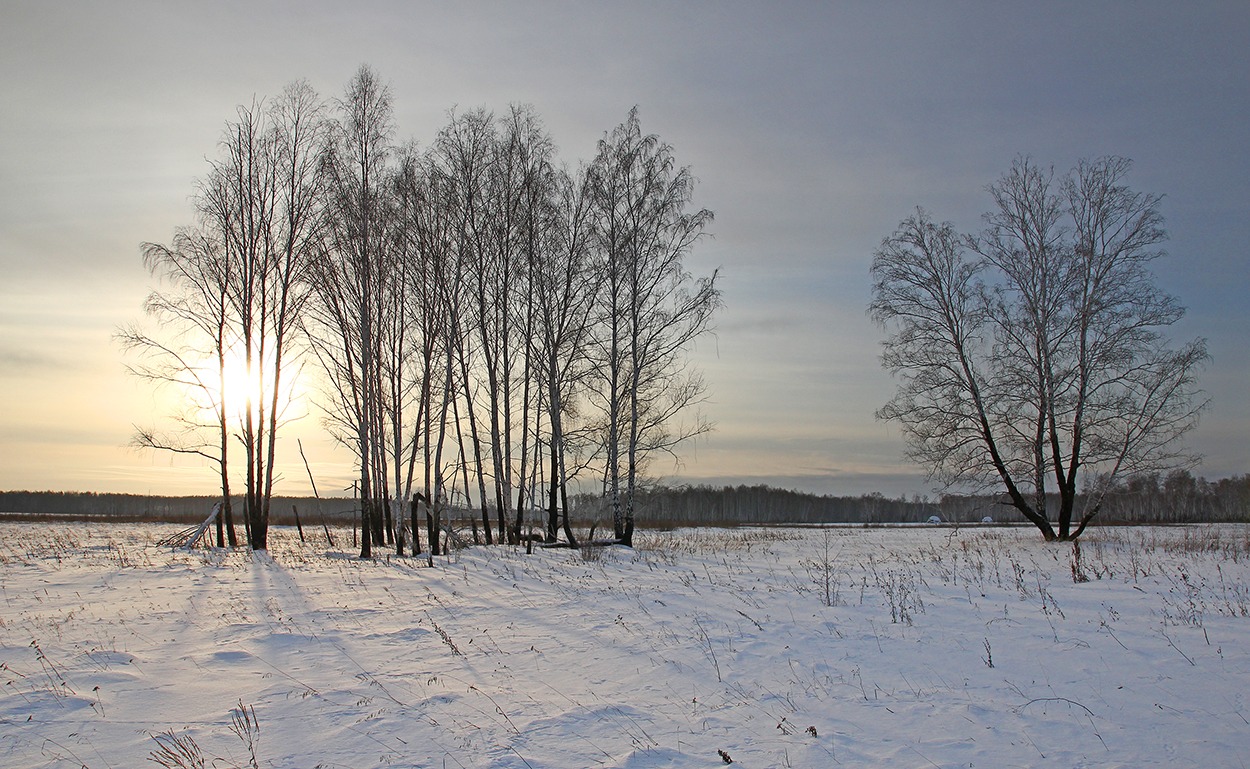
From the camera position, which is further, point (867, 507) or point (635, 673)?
point (867, 507)

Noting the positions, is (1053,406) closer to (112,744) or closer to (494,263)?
(494,263)

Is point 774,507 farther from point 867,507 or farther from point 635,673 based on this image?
point 635,673

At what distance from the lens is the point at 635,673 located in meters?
6.60

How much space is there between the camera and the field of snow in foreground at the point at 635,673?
15.5ft

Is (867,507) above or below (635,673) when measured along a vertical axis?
below

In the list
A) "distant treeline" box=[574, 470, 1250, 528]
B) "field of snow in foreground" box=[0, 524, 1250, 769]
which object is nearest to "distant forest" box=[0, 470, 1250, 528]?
"distant treeline" box=[574, 470, 1250, 528]

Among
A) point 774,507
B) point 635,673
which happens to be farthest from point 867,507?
point 635,673

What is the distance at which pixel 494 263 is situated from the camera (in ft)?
63.0

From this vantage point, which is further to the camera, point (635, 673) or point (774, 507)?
point (774, 507)

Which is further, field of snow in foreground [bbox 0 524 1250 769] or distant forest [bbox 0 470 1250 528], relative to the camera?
distant forest [bbox 0 470 1250 528]

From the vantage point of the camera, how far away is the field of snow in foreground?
4719 millimetres

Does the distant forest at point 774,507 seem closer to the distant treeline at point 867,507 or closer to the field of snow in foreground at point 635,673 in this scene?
the distant treeline at point 867,507

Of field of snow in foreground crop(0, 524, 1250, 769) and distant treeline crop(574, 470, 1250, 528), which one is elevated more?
field of snow in foreground crop(0, 524, 1250, 769)

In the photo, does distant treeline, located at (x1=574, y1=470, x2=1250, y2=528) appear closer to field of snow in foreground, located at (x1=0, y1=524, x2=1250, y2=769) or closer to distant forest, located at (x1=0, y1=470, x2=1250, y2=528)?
distant forest, located at (x1=0, y1=470, x2=1250, y2=528)
